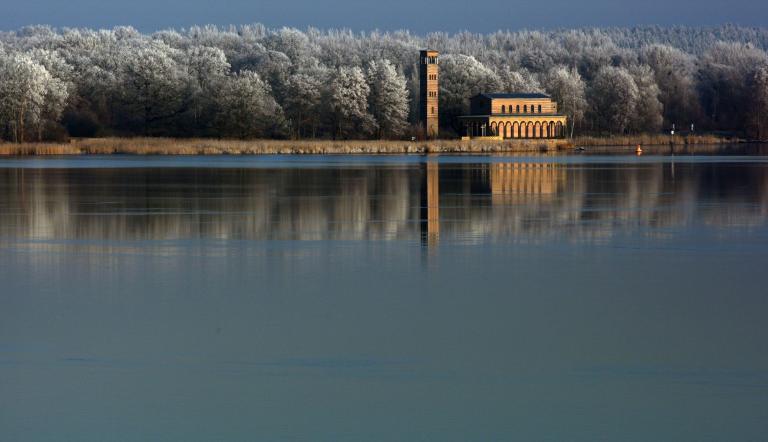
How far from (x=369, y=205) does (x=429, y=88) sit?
78.7m

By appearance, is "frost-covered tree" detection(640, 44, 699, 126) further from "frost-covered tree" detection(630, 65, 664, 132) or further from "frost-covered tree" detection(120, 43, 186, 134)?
"frost-covered tree" detection(120, 43, 186, 134)

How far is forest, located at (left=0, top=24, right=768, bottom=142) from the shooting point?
8231cm

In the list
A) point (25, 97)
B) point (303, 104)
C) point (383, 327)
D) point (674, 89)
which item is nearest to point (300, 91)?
point (303, 104)

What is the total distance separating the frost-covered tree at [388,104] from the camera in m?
91.4

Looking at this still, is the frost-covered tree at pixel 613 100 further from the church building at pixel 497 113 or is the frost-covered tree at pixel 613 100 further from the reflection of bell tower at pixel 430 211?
the reflection of bell tower at pixel 430 211

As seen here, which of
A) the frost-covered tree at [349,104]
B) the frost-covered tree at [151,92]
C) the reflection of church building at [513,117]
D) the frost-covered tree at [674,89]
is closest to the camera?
the frost-covered tree at [151,92]

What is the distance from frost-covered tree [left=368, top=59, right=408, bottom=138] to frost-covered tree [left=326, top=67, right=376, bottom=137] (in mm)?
967

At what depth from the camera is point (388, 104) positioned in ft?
300

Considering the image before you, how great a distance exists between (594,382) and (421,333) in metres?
2.13

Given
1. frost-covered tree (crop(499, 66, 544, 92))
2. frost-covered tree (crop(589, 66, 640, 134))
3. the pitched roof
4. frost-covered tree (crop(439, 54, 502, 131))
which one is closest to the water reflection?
the pitched roof

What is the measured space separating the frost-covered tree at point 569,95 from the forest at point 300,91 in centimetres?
17

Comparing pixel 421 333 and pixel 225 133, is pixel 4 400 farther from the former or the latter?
pixel 225 133

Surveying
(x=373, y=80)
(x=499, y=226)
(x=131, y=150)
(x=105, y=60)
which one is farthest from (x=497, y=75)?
(x=499, y=226)

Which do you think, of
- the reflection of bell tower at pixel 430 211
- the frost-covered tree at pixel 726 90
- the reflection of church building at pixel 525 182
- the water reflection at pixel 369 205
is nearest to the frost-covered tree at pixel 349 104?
the frost-covered tree at pixel 726 90
